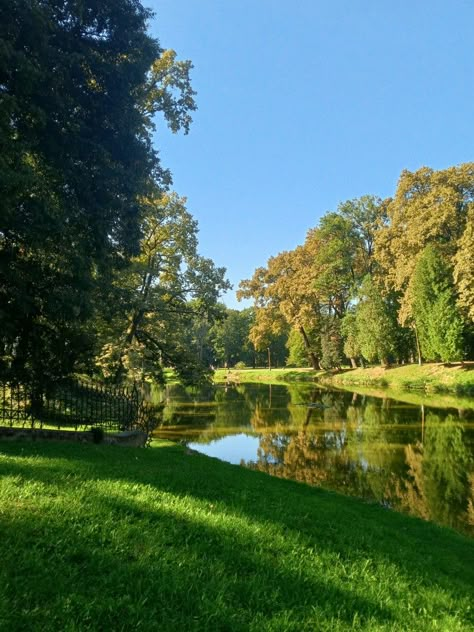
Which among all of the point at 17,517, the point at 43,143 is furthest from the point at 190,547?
the point at 43,143

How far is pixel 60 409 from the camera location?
12.4m

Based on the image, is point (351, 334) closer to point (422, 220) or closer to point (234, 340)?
point (422, 220)

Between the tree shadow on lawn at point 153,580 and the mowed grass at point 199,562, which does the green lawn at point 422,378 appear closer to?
the mowed grass at point 199,562

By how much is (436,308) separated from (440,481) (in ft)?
86.2

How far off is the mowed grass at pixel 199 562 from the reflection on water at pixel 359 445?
405 centimetres

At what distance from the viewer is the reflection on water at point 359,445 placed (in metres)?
10.9

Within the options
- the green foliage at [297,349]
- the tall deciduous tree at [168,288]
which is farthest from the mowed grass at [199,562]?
Answer: the green foliage at [297,349]

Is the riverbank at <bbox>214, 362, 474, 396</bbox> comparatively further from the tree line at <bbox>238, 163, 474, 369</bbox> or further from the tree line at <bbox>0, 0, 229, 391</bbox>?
the tree line at <bbox>0, 0, 229, 391</bbox>

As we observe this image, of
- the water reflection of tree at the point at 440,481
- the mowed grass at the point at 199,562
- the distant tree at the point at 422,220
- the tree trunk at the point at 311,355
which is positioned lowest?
the water reflection of tree at the point at 440,481

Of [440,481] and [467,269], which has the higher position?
[467,269]

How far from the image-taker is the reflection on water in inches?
430

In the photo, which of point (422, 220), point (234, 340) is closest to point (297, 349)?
point (234, 340)

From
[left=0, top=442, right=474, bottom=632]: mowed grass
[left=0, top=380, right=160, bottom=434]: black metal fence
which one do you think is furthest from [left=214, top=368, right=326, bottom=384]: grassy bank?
[left=0, top=442, right=474, bottom=632]: mowed grass

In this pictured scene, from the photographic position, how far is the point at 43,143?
10.8m
